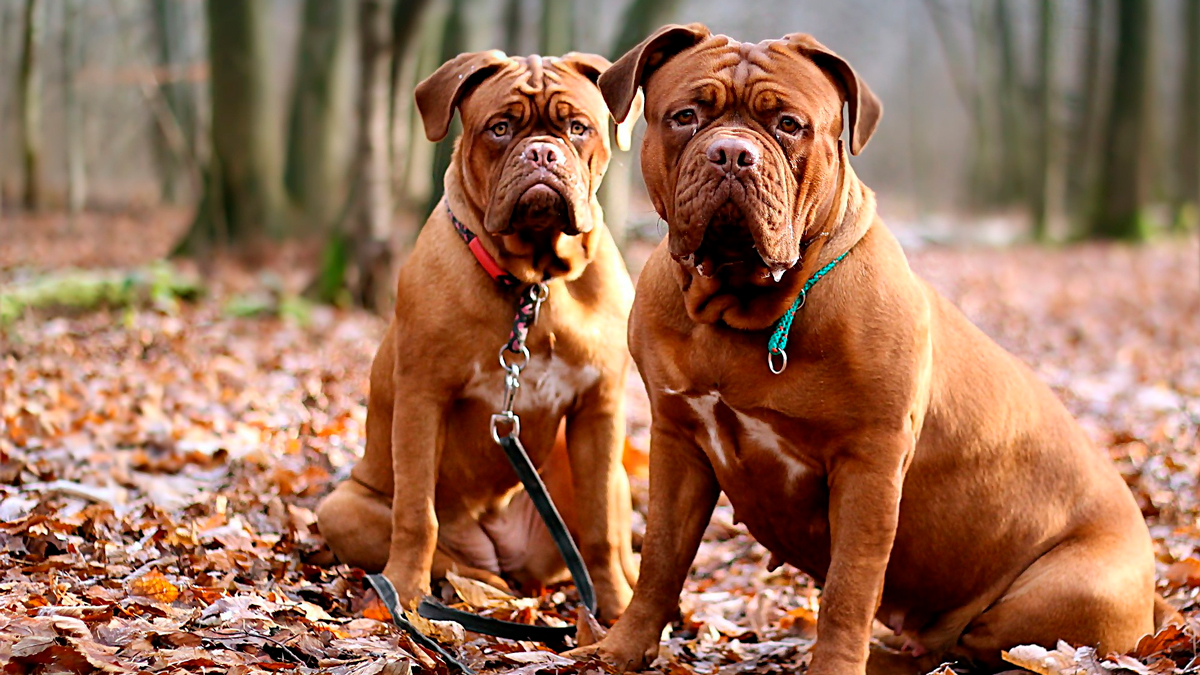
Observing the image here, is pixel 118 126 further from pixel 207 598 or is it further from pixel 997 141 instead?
pixel 207 598

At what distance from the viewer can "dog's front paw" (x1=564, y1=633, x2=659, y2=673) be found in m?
3.63

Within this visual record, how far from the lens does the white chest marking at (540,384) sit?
13.6 ft

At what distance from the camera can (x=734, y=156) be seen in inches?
118

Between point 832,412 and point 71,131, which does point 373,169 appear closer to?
point 832,412

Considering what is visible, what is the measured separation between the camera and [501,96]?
4.08m

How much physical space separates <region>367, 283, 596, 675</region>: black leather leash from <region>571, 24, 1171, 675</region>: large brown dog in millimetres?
369

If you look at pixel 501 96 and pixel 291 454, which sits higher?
pixel 501 96

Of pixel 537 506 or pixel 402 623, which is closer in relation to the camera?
pixel 402 623

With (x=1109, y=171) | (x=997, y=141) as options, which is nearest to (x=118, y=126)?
(x=997, y=141)

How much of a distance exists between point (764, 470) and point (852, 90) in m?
1.15

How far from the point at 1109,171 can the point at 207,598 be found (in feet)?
61.3

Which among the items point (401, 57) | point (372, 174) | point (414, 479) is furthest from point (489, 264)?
point (401, 57)

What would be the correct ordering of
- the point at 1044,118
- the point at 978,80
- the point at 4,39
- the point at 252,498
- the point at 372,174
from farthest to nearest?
1. the point at 978,80
2. the point at 4,39
3. the point at 1044,118
4. the point at 372,174
5. the point at 252,498

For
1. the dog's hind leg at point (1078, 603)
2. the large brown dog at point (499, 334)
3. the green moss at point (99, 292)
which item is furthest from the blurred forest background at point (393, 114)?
the dog's hind leg at point (1078, 603)
